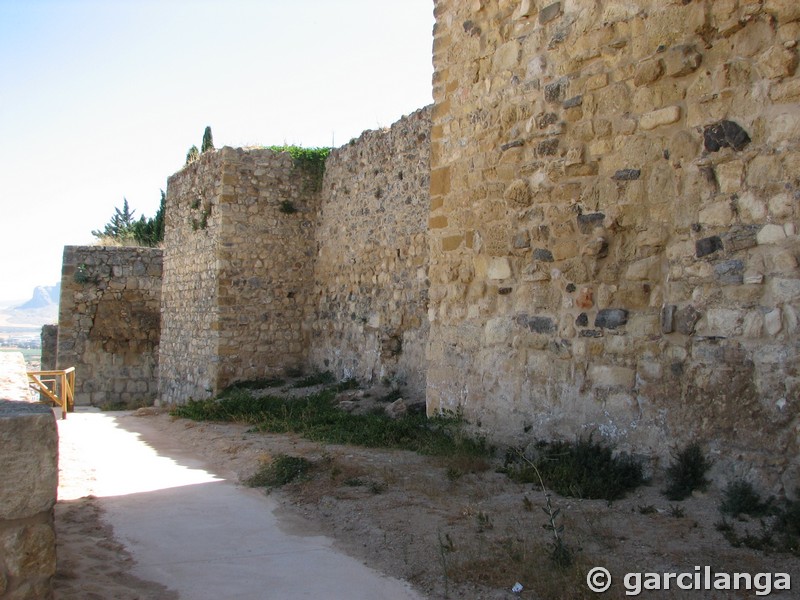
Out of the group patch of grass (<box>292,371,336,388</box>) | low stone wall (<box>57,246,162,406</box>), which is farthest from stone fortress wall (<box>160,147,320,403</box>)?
low stone wall (<box>57,246,162,406</box>)

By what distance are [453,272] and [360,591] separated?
Result: 334 cm

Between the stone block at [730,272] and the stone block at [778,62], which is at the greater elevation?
the stone block at [778,62]

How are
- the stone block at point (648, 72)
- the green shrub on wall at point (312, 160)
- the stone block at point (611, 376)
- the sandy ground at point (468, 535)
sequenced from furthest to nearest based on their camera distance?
the green shrub on wall at point (312, 160) < the stone block at point (611, 376) < the stone block at point (648, 72) < the sandy ground at point (468, 535)

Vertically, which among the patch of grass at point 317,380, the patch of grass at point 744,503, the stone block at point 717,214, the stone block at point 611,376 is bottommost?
the patch of grass at point 317,380

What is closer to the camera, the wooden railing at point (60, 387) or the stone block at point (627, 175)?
the stone block at point (627, 175)

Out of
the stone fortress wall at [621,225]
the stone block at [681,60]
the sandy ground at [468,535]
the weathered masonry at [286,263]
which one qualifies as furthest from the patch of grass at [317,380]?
the stone block at [681,60]

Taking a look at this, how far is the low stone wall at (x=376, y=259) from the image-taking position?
10031 millimetres

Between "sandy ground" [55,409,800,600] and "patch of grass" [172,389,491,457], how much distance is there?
1.18ft

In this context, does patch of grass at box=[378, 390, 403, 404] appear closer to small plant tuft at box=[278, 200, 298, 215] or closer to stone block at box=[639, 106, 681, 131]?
small plant tuft at box=[278, 200, 298, 215]

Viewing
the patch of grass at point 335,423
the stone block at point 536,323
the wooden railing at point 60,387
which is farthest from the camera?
the wooden railing at point 60,387

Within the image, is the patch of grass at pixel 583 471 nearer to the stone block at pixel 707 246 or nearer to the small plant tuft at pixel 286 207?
the stone block at pixel 707 246

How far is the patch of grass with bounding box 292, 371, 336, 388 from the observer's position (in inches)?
462

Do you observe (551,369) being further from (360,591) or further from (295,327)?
(295,327)

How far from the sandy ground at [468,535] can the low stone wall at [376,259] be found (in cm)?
424
